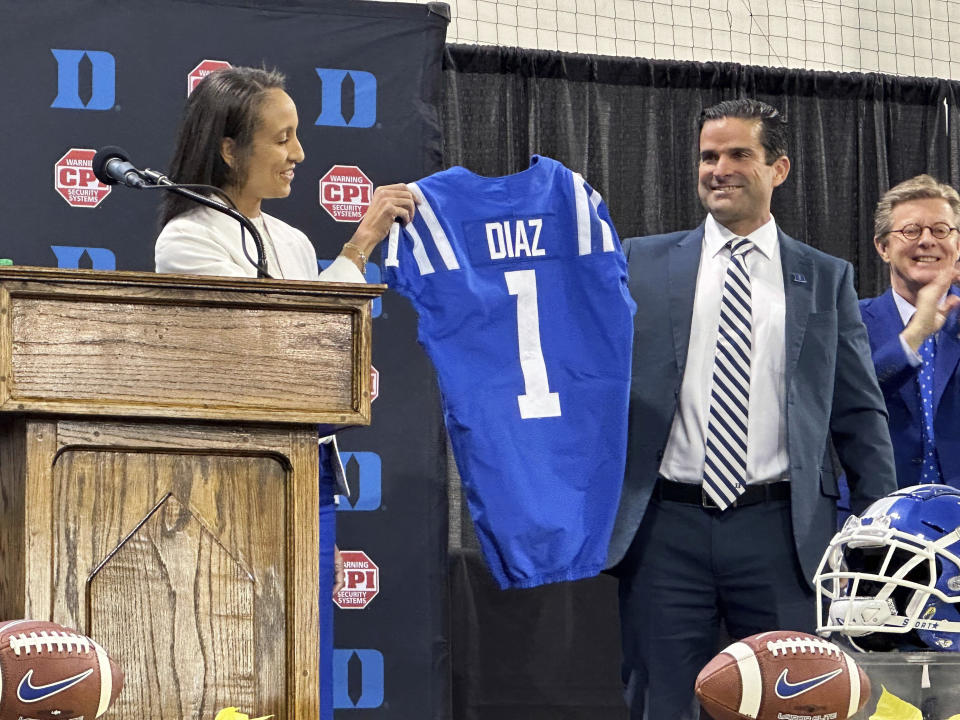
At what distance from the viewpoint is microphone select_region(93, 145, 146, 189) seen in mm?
2221

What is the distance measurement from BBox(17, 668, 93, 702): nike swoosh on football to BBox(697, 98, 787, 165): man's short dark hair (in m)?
2.43

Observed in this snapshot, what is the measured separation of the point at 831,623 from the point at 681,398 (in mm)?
1003

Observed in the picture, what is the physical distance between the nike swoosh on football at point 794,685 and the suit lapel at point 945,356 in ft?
7.52

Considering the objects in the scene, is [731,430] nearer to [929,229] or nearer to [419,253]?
[419,253]

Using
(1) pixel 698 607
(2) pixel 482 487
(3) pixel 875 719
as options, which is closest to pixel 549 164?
(2) pixel 482 487

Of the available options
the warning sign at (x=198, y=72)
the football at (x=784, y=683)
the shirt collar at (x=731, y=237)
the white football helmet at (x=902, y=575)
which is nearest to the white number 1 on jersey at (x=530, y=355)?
the shirt collar at (x=731, y=237)

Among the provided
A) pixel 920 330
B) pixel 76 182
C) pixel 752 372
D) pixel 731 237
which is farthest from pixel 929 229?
pixel 76 182

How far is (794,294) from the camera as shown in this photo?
10.8 ft

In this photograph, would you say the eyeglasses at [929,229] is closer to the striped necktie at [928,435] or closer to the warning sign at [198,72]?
the striped necktie at [928,435]

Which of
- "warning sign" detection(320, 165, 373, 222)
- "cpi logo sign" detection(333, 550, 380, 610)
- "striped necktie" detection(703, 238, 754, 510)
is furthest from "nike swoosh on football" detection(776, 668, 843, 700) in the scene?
"warning sign" detection(320, 165, 373, 222)

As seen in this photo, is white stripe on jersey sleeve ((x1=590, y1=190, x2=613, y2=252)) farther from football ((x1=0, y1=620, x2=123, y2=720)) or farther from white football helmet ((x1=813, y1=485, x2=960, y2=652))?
football ((x1=0, y1=620, x2=123, y2=720))

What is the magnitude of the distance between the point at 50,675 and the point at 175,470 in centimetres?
57

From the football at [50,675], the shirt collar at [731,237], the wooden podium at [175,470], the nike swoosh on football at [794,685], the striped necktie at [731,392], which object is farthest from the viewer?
the shirt collar at [731,237]

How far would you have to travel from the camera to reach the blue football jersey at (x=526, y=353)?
3207mm
